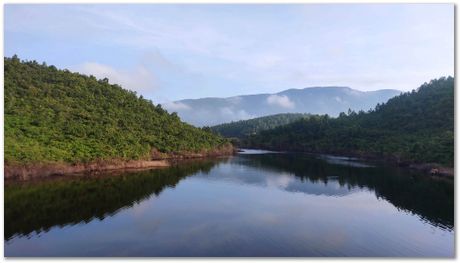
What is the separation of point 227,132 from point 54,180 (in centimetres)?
15181

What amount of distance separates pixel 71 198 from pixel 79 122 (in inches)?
1093

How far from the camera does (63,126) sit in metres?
59.0


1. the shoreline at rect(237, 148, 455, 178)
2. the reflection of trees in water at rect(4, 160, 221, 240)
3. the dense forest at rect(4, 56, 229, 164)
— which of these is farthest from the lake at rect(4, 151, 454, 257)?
the dense forest at rect(4, 56, 229, 164)

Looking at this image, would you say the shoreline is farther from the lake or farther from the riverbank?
Result: the riverbank

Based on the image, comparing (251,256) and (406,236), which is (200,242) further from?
(406,236)

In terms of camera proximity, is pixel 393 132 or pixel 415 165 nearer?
pixel 415 165

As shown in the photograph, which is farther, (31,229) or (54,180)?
(54,180)

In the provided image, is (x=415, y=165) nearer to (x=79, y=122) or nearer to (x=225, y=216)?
(x=225, y=216)

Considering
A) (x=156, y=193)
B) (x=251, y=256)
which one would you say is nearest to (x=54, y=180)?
(x=156, y=193)

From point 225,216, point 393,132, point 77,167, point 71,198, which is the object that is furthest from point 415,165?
point 71,198

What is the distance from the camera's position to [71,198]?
3841 cm

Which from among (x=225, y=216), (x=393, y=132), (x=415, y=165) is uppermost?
(x=393, y=132)

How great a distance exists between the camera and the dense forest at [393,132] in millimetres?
73000

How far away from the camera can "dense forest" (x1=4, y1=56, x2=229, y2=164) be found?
5141 cm
